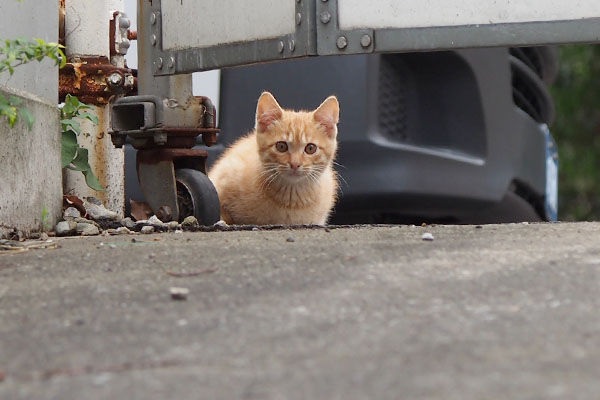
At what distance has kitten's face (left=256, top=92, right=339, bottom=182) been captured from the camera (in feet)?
15.6

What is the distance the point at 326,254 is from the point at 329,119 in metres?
2.15

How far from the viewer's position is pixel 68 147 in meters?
3.91

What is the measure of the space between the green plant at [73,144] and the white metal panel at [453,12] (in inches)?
43.5

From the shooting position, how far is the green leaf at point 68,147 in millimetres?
3885

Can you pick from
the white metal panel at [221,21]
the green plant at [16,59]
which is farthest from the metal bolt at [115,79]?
the green plant at [16,59]

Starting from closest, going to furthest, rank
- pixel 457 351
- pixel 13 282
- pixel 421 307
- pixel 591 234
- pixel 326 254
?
pixel 457 351 → pixel 421 307 → pixel 13 282 → pixel 326 254 → pixel 591 234

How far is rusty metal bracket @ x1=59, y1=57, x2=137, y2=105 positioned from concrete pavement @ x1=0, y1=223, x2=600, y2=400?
161 cm

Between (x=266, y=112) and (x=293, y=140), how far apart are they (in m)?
0.19

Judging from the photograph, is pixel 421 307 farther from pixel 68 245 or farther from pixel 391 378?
pixel 68 245

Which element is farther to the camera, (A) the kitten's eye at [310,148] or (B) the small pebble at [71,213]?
(A) the kitten's eye at [310,148]

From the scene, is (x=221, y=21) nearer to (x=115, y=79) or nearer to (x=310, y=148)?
(x=115, y=79)

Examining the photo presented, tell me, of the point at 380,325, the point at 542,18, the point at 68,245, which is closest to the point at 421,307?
the point at 380,325

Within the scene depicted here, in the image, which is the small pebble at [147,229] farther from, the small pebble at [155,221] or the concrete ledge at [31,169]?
the concrete ledge at [31,169]

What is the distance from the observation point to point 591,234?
3020 millimetres
